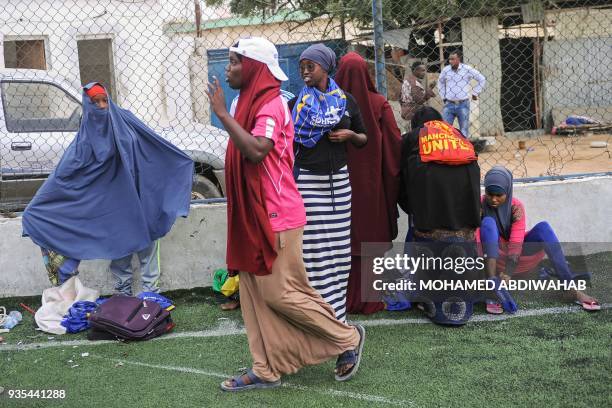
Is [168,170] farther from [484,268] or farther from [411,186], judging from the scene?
[484,268]

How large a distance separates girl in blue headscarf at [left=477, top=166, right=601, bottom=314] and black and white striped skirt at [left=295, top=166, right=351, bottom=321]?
1.25 meters

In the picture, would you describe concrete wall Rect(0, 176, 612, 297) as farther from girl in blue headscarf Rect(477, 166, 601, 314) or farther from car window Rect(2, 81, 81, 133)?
car window Rect(2, 81, 81, 133)

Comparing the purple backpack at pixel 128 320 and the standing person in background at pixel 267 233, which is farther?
the purple backpack at pixel 128 320

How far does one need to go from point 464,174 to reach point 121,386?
8.31 feet

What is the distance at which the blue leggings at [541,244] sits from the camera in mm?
5484

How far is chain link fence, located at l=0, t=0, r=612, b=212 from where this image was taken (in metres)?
7.81

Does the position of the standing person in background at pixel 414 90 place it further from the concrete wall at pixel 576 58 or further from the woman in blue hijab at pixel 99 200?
the woman in blue hijab at pixel 99 200

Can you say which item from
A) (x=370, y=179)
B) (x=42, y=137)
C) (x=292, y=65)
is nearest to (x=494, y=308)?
(x=370, y=179)

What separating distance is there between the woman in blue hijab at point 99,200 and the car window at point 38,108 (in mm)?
2106

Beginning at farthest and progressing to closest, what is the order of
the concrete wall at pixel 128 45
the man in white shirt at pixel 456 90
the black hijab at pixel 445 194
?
the man in white shirt at pixel 456 90 → the concrete wall at pixel 128 45 → the black hijab at pixel 445 194

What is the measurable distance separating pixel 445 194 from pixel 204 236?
82.5 inches

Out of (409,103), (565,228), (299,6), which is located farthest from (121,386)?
(299,6)

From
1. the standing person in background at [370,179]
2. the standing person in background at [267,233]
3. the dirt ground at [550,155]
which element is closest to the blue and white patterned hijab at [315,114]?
the standing person in background at [267,233]

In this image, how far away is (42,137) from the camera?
25.2ft
